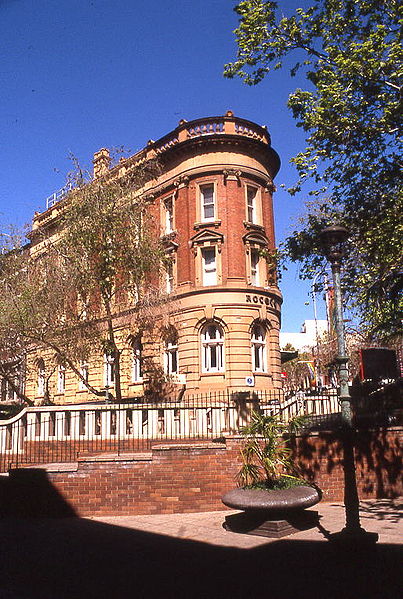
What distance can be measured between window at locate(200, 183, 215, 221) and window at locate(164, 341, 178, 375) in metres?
7.06

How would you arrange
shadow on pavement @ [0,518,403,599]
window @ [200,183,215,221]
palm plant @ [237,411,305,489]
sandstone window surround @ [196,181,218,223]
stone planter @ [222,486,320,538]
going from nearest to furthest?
shadow on pavement @ [0,518,403,599] < stone planter @ [222,486,320,538] < palm plant @ [237,411,305,489] < sandstone window surround @ [196,181,218,223] < window @ [200,183,215,221]

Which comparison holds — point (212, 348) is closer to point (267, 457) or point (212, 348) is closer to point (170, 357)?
point (170, 357)

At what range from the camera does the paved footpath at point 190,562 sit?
19.8 ft

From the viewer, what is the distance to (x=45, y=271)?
2141cm

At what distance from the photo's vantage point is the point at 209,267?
2659cm

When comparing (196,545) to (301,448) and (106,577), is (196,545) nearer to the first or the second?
(106,577)

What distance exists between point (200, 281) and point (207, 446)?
1520 centimetres

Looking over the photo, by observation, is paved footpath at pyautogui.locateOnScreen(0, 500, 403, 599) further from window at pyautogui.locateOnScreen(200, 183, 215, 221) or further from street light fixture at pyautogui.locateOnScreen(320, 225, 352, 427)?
window at pyautogui.locateOnScreen(200, 183, 215, 221)

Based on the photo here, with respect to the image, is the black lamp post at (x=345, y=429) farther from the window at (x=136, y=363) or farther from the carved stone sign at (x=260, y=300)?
the window at (x=136, y=363)

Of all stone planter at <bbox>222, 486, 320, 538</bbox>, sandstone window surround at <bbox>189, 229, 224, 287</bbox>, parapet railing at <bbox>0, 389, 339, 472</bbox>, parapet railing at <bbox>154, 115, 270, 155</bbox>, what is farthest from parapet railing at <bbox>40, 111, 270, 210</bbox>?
stone planter at <bbox>222, 486, 320, 538</bbox>

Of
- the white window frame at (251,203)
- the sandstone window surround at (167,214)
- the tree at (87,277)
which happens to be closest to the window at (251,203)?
the white window frame at (251,203)

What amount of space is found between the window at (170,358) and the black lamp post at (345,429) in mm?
18565

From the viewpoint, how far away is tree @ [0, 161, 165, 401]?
19.6 meters

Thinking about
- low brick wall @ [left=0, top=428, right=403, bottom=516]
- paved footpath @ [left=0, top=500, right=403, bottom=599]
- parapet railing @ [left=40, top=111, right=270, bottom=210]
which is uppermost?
parapet railing @ [left=40, top=111, right=270, bottom=210]
